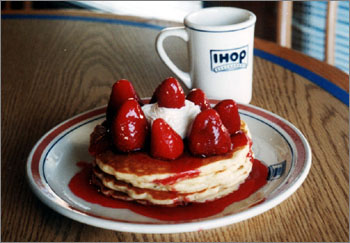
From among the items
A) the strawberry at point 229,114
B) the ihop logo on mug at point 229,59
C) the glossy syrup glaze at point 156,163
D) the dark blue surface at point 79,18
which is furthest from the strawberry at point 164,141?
the dark blue surface at point 79,18


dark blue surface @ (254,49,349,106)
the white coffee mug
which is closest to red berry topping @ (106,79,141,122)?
the white coffee mug

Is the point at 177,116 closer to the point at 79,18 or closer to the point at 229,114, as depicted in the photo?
the point at 229,114

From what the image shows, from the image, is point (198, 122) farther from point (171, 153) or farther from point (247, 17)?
point (247, 17)

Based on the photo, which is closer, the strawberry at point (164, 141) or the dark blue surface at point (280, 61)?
the strawberry at point (164, 141)

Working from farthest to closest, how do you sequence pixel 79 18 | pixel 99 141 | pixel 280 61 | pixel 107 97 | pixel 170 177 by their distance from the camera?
pixel 79 18 → pixel 280 61 → pixel 107 97 → pixel 99 141 → pixel 170 177

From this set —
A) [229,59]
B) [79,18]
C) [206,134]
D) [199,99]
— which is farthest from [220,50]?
[79,18]

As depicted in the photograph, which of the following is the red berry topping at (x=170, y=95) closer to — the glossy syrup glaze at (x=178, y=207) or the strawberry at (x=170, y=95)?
the strawberry at (x=170, y=95)
